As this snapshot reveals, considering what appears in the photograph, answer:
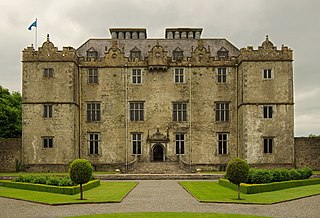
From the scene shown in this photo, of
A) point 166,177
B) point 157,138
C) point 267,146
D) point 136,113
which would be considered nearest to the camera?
point 166,177

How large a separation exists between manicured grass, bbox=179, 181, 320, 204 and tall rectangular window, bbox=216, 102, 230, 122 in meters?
18.7

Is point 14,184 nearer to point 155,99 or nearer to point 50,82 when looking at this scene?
point 50,82

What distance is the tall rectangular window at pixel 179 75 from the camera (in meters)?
48.1

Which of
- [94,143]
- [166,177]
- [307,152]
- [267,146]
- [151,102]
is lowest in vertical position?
[166,177]

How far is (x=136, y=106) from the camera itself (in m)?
48.1

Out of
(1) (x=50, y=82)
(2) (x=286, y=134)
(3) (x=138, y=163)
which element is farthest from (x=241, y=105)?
(1) (x=50, y=82)

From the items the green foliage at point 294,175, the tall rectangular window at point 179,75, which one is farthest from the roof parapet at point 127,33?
the green foliage at point 294,175

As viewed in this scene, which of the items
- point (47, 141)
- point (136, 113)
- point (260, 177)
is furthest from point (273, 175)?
point (47, 141)

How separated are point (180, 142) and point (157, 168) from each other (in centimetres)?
512

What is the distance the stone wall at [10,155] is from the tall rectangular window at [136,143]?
10.6 metres

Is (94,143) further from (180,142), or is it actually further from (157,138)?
(180,142)

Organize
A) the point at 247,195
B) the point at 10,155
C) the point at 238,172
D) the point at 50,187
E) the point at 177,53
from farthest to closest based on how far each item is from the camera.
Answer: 1. the point at 177,53
2. the point at 10,155
3. the point at 50,187
4. the point at 247,195
5. the point at 238,172

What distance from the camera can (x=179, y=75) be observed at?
48062 mm

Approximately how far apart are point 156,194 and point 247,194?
4796 mm
